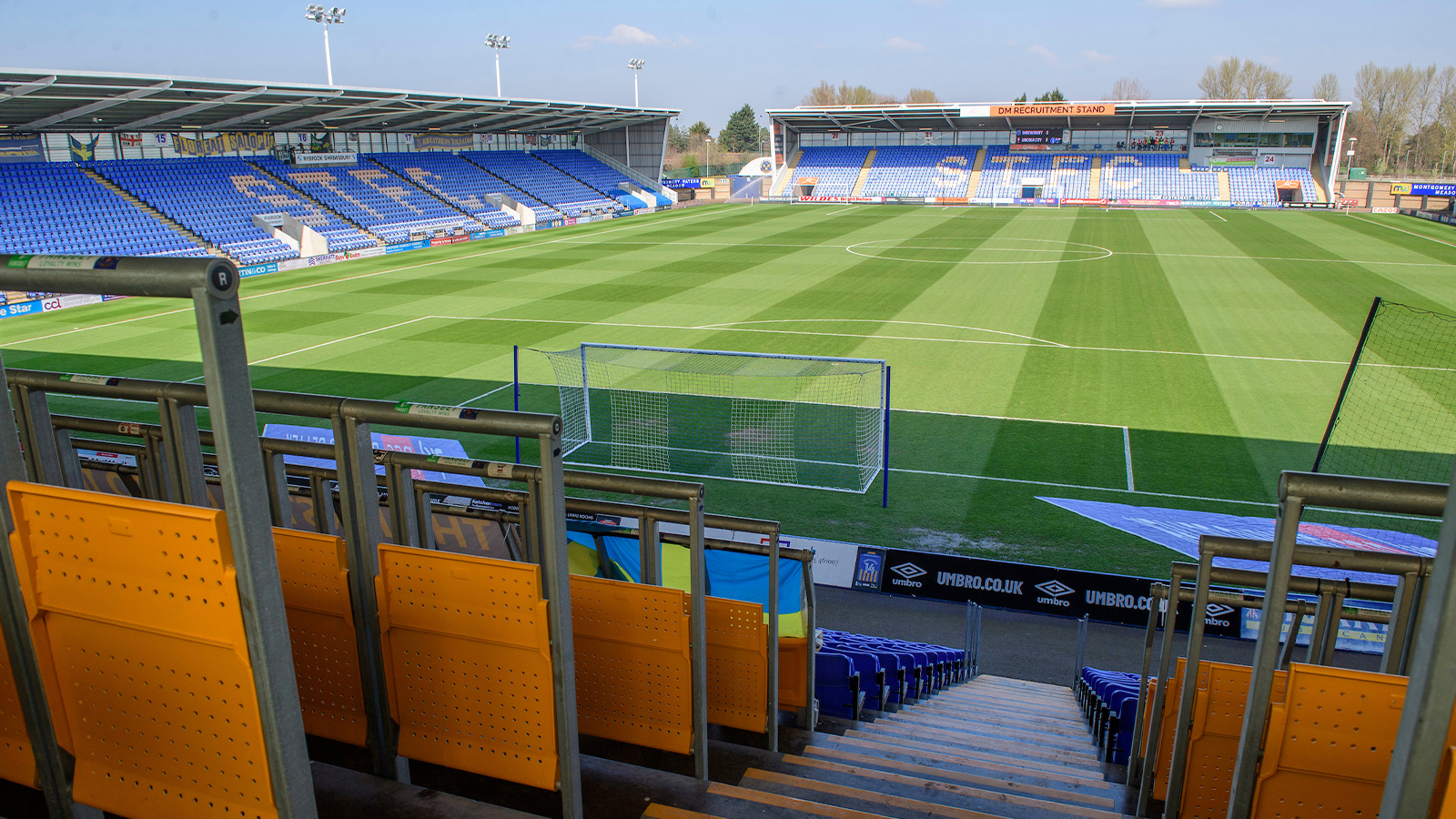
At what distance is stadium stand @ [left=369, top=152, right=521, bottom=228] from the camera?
5347 cm

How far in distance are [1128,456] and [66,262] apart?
15.2m

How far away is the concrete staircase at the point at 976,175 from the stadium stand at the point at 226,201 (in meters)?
47.8

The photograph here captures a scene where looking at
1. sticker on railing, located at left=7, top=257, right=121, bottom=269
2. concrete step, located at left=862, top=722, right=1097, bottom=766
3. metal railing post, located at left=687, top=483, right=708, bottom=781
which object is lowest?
concrete step, located at left=862, top=722, right=1097, bottom=766

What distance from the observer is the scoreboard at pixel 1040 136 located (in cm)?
7394

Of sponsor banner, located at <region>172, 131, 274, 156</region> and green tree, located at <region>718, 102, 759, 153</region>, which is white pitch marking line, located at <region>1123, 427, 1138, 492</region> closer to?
sponsor banner, located at <region>172, 131, 274, 156</region>

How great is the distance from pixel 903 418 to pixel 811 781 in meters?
13.5

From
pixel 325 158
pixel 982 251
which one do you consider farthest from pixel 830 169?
pixel 325 158

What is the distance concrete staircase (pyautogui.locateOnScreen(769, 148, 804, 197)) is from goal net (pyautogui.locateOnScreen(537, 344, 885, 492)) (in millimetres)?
59916

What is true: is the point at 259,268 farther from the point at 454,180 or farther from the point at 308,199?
the point at 454,180

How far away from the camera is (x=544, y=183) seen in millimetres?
61656

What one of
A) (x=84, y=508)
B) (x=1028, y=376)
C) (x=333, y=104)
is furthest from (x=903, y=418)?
(x=333, y=104)

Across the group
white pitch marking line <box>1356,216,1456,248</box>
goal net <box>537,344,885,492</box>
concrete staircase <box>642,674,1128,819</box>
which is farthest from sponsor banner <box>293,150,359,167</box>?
white pitch marking line <box>1356,216,1456,248</box>

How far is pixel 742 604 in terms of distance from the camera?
14.9ft

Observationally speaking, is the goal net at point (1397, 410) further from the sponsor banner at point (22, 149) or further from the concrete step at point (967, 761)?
the sponsor banner at point (22, 149)
